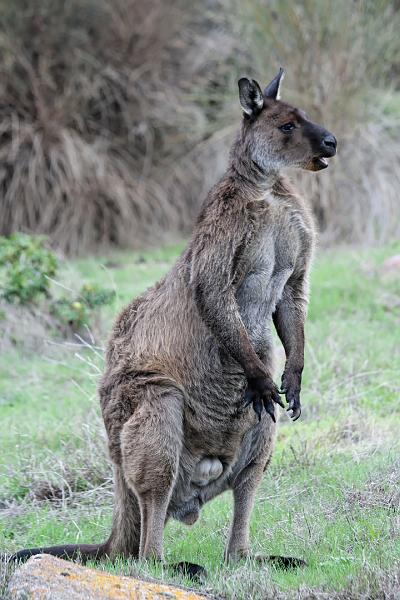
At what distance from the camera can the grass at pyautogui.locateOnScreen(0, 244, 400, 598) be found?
4141 mm

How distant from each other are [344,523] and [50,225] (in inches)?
371

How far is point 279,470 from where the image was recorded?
6.02m

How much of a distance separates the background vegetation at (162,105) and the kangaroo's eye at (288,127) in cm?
810

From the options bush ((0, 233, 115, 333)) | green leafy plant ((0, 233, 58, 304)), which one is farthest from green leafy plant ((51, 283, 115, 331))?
green leafy plant ((0, 233, 58, 304))

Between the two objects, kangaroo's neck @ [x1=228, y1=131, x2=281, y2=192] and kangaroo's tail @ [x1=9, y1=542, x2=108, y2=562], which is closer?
kangaroo's tail @ [x1=9, y1=542, x2=108, y2=562]

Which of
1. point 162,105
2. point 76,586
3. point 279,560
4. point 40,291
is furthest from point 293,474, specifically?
point 162,105

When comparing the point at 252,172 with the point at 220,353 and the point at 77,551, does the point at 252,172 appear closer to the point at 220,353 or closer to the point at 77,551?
the point at 220,353

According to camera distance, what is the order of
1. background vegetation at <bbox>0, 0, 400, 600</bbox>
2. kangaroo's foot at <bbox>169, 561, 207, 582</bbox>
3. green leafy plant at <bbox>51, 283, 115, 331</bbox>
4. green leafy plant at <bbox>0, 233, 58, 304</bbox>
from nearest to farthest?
kangaroo's foot at <bbox>169, 561, 207, 582</bbox>, background vegetation at <bbox>0, 0, 400, 600</bbox>, green leafy plant at <bbox>51, 283, 115, 331</bbox>, green leafy plant at <bbox>0, 233, 58, 304</bbox>

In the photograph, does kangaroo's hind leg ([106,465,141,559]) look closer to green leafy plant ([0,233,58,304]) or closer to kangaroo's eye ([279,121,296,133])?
kangaroo's eye ([279,121,296,133])

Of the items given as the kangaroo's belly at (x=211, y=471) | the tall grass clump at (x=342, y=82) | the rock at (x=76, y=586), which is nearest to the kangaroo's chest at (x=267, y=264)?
the kangaroo's belly at (x=211, y=471)

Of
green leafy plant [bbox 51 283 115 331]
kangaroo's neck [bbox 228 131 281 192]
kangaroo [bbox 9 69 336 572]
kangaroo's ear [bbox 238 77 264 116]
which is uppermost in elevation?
kangaroo's ear [bbox 238 77 264 116]

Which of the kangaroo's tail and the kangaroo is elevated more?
the kangaroo

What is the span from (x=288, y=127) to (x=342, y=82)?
8.35 meters

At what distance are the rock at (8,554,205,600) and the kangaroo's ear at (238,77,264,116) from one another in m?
2.21
